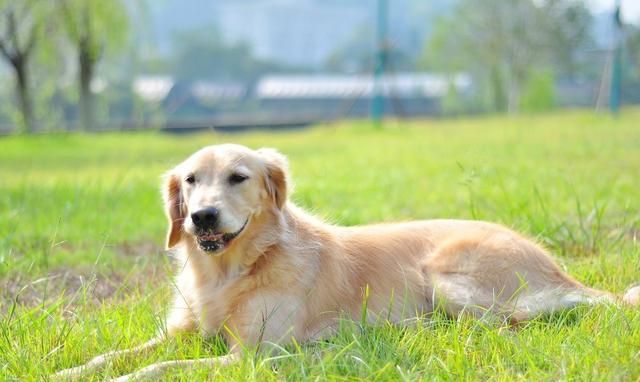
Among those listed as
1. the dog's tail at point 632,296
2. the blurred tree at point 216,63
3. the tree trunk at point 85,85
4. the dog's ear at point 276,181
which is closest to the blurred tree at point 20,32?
the tree trunk at point 85,85

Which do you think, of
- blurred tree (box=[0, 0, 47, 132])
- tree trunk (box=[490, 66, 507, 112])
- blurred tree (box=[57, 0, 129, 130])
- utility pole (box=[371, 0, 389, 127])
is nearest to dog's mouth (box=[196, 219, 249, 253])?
blurred tree (box=[0, 0, 47, 132])

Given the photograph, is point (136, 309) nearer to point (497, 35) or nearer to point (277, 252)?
point (277, 252)

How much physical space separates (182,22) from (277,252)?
405ft

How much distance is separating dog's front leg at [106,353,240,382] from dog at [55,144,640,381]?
62 mm

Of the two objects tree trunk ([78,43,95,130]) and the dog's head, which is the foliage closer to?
tree trunk ([78,43,95,130])

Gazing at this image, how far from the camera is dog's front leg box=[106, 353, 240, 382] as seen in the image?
2.72 metres

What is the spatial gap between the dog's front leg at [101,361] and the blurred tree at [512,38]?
29310 mm

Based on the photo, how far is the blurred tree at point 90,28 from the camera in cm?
1922

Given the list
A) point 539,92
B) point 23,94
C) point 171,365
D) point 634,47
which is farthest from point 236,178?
point 539,92

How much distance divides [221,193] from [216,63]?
64148mm

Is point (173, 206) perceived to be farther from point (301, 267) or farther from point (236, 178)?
point (301, 267)

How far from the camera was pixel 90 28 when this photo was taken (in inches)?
775

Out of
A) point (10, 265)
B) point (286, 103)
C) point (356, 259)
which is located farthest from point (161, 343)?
point (286, 103)

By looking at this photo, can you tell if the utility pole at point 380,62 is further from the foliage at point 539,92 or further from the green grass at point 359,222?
the foliage at point 539,92
